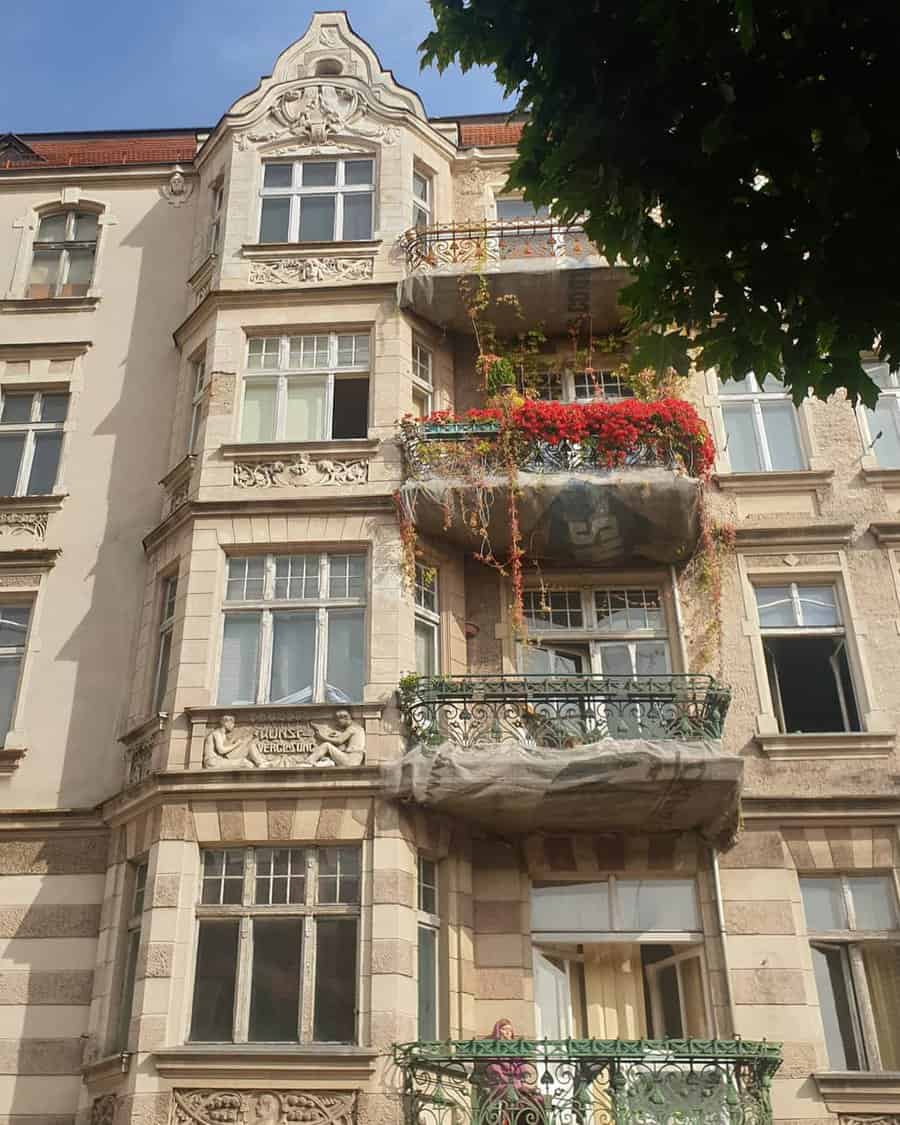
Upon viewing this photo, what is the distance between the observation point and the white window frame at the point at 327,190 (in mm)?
17672

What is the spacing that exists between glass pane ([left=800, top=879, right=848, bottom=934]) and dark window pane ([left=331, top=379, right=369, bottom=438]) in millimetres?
7706

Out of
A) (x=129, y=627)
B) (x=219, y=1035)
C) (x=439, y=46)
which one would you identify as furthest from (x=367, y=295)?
(x=219, y=1035)

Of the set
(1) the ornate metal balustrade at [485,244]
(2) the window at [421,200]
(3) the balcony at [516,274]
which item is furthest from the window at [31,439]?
(2) the window at [421,200]

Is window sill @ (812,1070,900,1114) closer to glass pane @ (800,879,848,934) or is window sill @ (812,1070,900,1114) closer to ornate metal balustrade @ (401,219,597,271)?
glass pane @ (800,879,848,934)

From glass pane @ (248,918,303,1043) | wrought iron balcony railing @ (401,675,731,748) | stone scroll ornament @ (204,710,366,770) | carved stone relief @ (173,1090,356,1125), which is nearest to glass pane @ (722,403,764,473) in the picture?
wrought iron balcony railing @ (401,675,731,748)

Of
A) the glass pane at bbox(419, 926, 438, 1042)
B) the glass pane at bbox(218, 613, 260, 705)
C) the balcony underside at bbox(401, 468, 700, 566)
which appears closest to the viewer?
the glass pane at bbox(419, 926, 438, 1042)

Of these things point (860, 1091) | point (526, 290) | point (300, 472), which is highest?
point (526, 290)

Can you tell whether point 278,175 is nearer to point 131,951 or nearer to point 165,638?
point 165,638

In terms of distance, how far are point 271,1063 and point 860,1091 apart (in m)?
5.87

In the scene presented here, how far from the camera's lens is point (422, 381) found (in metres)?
16.8

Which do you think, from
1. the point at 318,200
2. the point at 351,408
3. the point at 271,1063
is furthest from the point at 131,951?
the point at 318,200

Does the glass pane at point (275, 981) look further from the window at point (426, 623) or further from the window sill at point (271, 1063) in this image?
the window at point (426, 623)

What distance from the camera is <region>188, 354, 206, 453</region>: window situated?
648 inches

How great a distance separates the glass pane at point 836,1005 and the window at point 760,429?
6200mm
